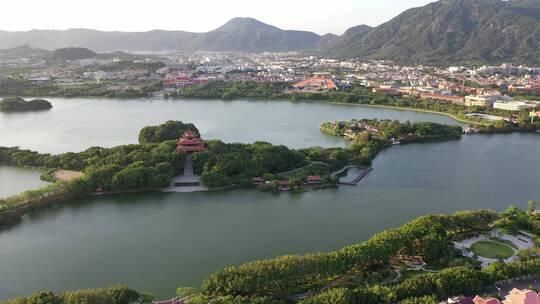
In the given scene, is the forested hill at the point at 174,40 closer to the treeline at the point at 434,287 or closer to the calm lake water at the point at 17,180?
the calm lake water at the point at 17,180

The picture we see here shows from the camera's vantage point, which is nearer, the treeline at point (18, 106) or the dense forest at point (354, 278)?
the dense forest at point (354, 278)

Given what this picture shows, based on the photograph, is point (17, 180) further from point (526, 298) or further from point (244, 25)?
point (244, 25)

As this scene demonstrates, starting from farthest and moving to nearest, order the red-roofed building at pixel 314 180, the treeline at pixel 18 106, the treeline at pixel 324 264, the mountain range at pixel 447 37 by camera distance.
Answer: the mountain range at pixel 447 37 → the treeline at pixel 18 106 → the red-roofed building at pixel 314 180 → the treeline at pixel 324 264

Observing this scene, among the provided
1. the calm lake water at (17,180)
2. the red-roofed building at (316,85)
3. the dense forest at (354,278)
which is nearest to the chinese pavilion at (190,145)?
the calm lake water at (17,180)

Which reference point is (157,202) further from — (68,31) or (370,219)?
(68,31)

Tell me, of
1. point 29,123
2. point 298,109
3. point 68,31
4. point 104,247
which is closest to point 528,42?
point 298,109

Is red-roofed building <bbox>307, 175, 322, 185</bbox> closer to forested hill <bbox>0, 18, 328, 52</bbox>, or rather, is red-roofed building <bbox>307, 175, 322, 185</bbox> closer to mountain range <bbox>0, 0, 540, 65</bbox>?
mountain range <bbox>0, 0, 540, 65</bbox>

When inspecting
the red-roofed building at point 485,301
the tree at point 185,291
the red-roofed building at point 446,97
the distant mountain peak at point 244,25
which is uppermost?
the distant mountain peak at point 244,25

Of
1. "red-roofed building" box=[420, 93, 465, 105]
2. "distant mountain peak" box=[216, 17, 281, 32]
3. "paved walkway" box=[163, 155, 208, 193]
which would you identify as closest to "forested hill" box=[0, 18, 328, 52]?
"distant mountain peak" box=[216, 17, 281, 32]
